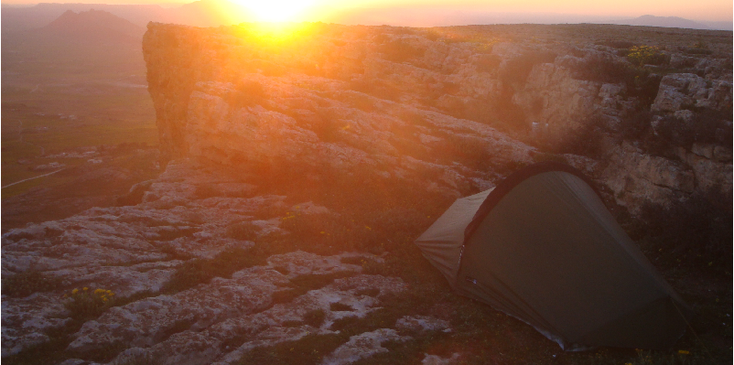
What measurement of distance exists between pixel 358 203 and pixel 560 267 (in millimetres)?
8759

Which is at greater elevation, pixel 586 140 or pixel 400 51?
pixel 400 51

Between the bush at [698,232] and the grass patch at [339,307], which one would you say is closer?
the grass patch at [339,307]

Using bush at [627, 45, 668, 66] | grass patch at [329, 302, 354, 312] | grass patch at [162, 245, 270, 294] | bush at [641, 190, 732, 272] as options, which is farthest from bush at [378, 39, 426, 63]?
grass patch at [329, 302, 354, 312]

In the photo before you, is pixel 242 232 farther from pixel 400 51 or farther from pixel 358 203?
pixel 400 51

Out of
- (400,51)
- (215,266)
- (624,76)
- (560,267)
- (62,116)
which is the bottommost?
(62,116)

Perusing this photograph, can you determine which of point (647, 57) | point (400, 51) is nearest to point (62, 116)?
point (400, 51)

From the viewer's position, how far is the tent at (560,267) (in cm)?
993

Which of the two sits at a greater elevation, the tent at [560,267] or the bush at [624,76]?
the bush at [624,76]

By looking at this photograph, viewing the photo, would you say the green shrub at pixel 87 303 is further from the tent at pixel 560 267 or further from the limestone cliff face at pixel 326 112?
the limestone cliff face at pixel 326 112

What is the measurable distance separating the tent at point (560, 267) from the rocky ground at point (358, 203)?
1.50ft

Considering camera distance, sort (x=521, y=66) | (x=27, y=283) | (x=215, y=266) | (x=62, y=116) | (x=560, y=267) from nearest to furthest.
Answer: (x=560, y=267) < (x=27, y=283) < (x=215, y=266) < (x=521, y=66) < (x=62, y=116)

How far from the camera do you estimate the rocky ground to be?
9.89 metres

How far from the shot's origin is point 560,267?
10703 mm

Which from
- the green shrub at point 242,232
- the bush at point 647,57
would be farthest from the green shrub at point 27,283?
the bush at point 647,57
